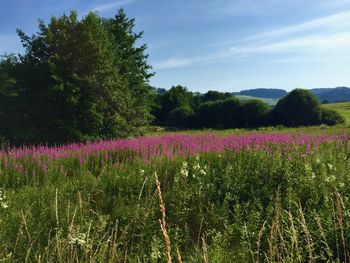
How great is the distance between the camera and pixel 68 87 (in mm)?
17156

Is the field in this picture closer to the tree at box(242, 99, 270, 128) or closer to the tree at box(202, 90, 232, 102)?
the tree at box(242, 99, 270, 128)

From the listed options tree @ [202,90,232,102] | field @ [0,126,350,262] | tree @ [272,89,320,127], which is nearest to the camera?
field @ [0,126,350,262]

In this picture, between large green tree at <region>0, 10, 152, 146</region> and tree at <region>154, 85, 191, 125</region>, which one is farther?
tree at <region>154, 85, 191, 125</region>

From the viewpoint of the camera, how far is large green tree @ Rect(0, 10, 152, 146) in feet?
56.6

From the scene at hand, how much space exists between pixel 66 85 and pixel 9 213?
12.6m

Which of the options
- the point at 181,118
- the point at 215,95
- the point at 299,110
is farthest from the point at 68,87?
the point at 215,95

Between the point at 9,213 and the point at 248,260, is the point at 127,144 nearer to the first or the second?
the point at 9,213

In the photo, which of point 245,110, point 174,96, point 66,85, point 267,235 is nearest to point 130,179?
point 267,235

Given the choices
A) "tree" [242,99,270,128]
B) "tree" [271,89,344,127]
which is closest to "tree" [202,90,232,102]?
"tree" [242,99,270,128]

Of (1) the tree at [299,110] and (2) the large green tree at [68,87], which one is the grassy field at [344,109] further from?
(2) the large green tree at [68,87]

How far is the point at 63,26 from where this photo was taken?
18594mm

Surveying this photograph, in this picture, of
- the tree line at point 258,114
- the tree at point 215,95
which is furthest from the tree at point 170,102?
the tree line at point 258,114

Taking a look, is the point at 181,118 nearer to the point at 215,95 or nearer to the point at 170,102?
the point at 170,102

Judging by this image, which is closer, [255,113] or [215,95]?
[255,113]
